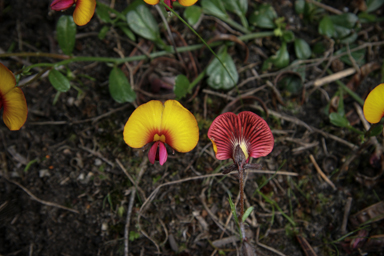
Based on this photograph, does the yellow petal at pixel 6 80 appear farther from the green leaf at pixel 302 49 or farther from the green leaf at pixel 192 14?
the green leaf at pixel 302 49

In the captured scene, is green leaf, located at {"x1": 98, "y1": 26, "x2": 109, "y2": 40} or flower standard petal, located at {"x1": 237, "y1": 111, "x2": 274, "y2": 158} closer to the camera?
flower standard petal, located at {"x1": 237, "y1": 111, "x2": 274, "y2": 158}

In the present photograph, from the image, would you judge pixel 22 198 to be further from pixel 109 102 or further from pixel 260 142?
pixel 260 142

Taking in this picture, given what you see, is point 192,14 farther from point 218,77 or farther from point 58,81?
point 58,81

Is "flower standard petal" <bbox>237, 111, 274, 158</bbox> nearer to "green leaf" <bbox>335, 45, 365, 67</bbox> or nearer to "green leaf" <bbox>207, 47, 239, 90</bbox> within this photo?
"green leaf" <bbox>207, 47, 239, 90</bbox>

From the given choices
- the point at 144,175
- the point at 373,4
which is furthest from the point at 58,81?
the point at 373,4

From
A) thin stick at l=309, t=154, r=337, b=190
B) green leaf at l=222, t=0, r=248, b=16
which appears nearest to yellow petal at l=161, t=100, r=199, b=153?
thin stick at l=309, t=154, r=337, b=190

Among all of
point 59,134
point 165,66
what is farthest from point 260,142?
point 59,134

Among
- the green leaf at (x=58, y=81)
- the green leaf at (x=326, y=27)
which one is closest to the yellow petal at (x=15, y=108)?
the green leaf at (x=58, y=81)
